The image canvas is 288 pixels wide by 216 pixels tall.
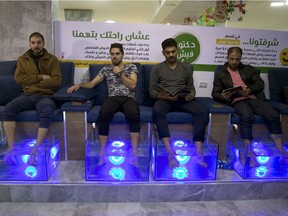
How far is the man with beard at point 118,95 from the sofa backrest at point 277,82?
1927 mm

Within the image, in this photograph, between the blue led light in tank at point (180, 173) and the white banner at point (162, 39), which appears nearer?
the blue led light in tank at point (180, 173)

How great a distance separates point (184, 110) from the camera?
2.68 metres

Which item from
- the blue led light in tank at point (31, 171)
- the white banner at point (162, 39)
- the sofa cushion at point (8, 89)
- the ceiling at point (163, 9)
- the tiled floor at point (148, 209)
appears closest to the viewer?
the tiled floor at point (148, 209)

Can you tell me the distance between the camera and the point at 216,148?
2.28 m

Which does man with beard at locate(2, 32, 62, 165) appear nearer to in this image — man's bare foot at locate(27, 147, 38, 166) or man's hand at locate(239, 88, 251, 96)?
man's bare foot at locate(27, 147, 38, 166)

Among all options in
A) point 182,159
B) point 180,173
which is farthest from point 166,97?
point 180,173

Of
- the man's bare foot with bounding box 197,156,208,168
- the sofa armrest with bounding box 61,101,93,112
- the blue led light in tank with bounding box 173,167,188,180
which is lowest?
the blue led light in tank with bounding box 173,167,188,180

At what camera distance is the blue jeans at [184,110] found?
8.13 feet

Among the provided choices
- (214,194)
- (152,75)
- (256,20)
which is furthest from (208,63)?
(256,20)

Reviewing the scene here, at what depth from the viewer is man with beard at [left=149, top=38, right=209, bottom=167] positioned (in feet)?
8.07

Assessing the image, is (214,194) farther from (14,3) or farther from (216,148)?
(14,3)

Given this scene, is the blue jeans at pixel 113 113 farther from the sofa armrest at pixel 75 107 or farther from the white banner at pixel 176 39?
the white banner at pixel 176 39

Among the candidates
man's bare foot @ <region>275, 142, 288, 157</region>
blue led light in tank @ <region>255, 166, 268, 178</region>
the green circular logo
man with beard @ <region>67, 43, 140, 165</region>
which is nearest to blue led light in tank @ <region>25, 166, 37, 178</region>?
man with beard @ <region>67, 43, 140, 165</region>

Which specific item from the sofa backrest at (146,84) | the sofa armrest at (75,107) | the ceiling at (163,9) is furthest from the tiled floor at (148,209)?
the ceiling at (163,9)
